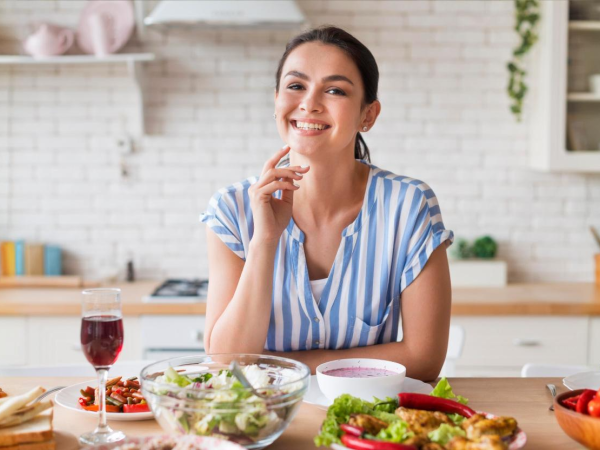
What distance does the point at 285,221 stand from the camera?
1.94 meters

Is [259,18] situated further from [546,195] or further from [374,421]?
[374,421]

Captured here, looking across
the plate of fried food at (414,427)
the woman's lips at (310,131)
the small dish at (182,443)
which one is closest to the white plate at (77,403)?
the small dish at (182,443)

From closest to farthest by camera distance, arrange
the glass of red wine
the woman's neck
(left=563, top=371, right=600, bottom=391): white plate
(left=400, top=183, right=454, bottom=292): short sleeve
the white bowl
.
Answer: the glass of red wine, the white bowl, (left=563, top=371, right=600, bottom=391): white plate, (left=400, top=183, right=454, bottom=292): short sleeve, the woman's neck

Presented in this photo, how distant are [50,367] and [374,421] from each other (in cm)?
105

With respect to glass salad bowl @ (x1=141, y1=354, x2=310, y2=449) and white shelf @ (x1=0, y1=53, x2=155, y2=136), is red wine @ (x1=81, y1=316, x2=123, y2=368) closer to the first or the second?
glass salad bowl @ (x1=141, y1=354, x2=310, y2=449)

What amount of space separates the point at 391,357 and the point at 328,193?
1.72ft

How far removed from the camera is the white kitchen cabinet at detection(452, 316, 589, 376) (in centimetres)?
317

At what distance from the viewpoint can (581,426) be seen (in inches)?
45.9

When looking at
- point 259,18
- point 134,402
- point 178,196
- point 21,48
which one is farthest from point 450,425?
point 21,48

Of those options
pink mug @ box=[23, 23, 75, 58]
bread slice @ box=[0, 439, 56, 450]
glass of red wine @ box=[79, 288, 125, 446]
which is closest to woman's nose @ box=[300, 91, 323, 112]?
glass of red wine @ box=[79, 288, 125, 446]

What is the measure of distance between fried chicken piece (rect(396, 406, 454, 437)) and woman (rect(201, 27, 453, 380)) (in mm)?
613

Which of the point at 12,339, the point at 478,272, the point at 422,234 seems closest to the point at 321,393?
the point at 422,234

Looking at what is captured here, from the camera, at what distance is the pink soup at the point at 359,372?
147cm

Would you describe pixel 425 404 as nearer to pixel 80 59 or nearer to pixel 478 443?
pixel 478 443
